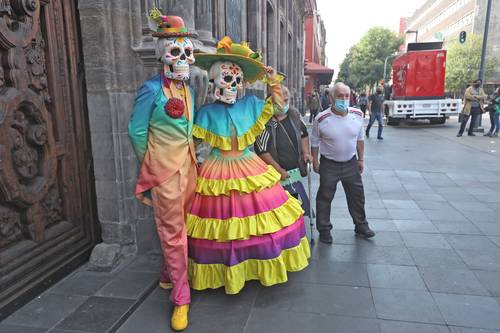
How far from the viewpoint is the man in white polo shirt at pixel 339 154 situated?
13.5 feet

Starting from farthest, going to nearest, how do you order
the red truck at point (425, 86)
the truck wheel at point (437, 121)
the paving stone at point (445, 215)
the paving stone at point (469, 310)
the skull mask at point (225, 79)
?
the truck wheel at point (437, 121) → the red truck at point (425, 86) → the paving stone at point (445, 215) → the skull mask at point (225, 79) → the paving stone at point (469, 310)

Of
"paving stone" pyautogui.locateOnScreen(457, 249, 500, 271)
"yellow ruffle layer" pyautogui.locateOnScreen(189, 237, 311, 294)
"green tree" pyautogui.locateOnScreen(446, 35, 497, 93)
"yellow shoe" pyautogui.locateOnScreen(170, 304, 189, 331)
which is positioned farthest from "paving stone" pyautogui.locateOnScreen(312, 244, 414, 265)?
"green tree" pyautogui.locateOnScreen(446, 35, 497, 93)

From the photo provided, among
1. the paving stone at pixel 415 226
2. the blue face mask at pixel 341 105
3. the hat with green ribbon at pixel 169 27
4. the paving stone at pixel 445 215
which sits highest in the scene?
the hat with green ribbon at pixel 169 27

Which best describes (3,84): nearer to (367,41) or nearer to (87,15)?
(87,15)

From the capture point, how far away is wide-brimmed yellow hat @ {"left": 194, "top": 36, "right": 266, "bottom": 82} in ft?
9.91

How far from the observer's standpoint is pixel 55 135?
11.1ft

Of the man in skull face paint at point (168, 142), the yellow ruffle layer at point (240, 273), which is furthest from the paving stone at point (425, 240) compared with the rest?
the man in skull face paint at point (168, 142)

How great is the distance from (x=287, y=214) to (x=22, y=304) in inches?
85.5

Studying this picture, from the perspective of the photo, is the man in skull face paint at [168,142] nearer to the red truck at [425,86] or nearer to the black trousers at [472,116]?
the black trousers at [472,116]

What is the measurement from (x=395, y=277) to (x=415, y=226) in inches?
60.4

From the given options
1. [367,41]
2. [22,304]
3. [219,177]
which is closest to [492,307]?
[219,177]

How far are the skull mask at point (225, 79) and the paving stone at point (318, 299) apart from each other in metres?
1.61

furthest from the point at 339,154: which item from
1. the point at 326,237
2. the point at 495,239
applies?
the point at 495,239

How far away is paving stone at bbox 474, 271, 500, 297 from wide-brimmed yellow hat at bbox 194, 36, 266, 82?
259 cm
